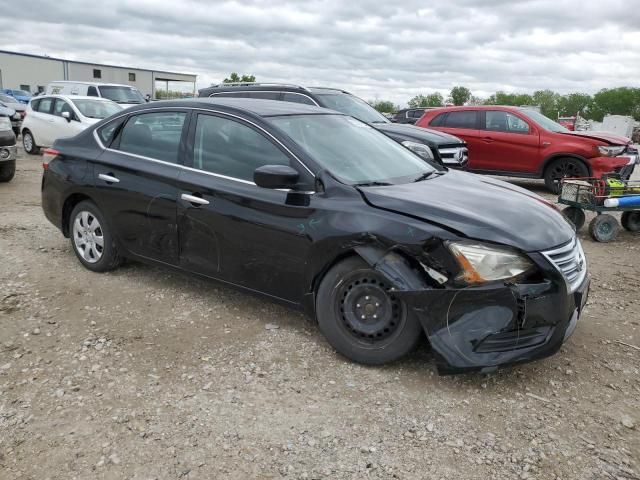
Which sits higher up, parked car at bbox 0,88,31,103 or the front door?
parked car at bbox 0,88,31,103

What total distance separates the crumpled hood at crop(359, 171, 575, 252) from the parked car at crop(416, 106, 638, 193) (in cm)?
690

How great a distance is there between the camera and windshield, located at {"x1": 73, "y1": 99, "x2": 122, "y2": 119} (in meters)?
13.4

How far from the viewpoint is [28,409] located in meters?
2.99

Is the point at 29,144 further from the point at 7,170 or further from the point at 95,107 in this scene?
the point at 7,170

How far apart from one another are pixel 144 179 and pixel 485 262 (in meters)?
2.74

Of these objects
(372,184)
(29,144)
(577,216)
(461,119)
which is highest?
(461,119)

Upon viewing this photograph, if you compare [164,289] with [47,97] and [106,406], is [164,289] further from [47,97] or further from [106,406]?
[47,97]

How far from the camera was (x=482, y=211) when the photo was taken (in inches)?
133

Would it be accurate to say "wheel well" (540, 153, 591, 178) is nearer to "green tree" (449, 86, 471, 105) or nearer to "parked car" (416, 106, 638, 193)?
"parked car" (416, 106, 638, 193)

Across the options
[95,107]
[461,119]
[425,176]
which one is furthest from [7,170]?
[461,119]

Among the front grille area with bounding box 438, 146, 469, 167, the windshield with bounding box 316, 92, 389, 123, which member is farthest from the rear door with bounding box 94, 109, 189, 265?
the front grille area with bounding box 438, 146, 469, 167

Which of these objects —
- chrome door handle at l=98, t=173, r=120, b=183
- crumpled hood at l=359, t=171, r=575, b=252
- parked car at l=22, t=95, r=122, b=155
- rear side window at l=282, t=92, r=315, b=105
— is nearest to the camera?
crumpled hood at l=359, t=171, r=575, b=252

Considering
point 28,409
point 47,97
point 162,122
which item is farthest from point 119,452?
point 47,97

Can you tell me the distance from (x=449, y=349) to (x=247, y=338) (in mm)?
1446
